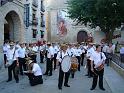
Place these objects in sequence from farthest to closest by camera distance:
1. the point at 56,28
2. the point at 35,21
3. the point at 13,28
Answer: the point at 56,28 → the point at 35,21 → the point at 13,28

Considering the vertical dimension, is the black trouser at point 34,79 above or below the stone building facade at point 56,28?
below

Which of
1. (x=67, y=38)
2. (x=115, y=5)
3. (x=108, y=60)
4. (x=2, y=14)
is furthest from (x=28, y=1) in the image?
(x=67, y=38)

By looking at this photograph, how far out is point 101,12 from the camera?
25.7 metres

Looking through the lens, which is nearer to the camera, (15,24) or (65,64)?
(65,64)

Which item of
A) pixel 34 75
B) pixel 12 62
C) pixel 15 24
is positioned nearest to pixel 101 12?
pixel 15 24

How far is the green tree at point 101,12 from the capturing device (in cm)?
2436

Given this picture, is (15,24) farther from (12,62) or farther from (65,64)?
(65,64)

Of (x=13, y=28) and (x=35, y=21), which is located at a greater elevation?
(x=35, y=21)

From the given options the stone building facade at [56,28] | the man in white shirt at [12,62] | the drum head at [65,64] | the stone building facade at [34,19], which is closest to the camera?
the drum head at [65,64]

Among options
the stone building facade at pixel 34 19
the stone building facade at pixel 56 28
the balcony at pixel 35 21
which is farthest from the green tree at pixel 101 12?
the stone building facade at pixel 56 28

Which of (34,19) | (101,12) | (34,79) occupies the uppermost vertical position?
(34,19)

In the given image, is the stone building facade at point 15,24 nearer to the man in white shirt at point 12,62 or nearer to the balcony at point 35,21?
the balcony at point 35,21

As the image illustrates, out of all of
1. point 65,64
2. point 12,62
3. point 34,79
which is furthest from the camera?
point 12,62

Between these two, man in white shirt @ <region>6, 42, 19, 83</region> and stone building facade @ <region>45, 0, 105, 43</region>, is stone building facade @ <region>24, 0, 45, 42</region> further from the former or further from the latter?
man in white shirt @ <region>6, 42, 19, 83</region>
